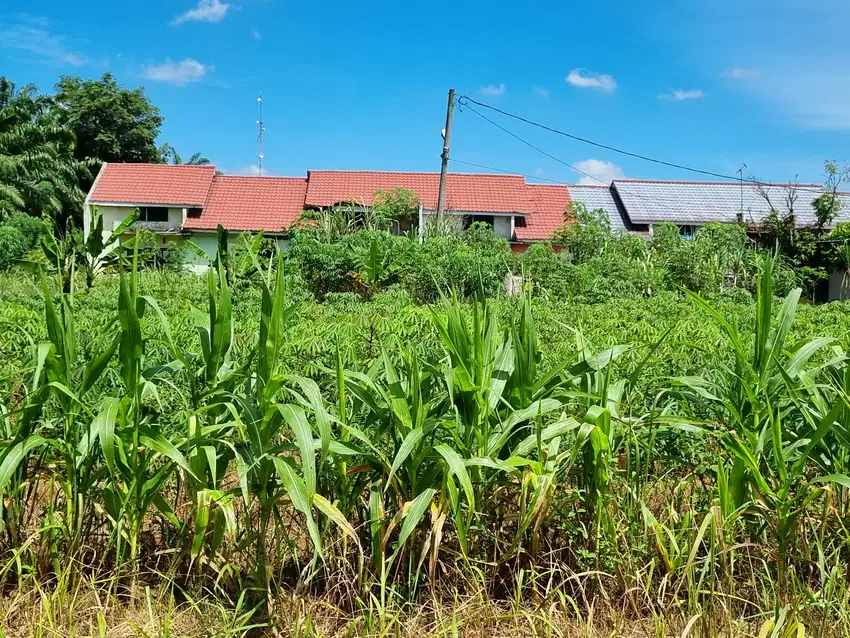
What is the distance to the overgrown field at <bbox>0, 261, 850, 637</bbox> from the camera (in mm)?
2207

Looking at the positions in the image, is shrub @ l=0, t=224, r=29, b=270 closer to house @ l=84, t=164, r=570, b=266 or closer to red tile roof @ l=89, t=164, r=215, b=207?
house @ l=84, t=164, r=570, b=266

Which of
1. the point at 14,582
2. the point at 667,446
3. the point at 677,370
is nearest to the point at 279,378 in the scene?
the point at 14,582

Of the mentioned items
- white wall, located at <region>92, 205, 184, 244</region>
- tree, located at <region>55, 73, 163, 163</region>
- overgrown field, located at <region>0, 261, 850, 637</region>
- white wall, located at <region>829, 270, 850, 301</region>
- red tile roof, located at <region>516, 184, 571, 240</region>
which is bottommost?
overgrown field, located at <region>0, 261, 850, 637</region>

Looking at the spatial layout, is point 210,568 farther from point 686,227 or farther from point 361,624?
point 686,227

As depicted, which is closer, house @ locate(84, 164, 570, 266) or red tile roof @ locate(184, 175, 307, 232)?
red tile roof @ locate(184, 175, 307, 232)

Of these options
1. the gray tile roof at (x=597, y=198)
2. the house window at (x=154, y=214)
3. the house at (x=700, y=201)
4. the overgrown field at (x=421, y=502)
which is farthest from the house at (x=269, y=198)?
the overgrown field at (x=421, y=502)

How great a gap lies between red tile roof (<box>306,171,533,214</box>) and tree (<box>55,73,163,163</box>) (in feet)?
37.6

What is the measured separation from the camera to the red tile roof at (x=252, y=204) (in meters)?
30.8

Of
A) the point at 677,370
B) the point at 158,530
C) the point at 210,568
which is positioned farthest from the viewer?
the point at 677,370

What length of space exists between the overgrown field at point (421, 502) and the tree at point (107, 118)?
38.4 m

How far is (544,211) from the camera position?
108 ft

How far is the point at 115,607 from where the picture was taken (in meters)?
2.27

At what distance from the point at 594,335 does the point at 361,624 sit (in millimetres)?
2595

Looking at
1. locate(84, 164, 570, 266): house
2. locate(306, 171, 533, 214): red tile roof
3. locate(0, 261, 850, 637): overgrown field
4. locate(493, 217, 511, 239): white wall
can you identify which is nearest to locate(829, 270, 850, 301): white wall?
locate(84, 164, 570, 266): house
